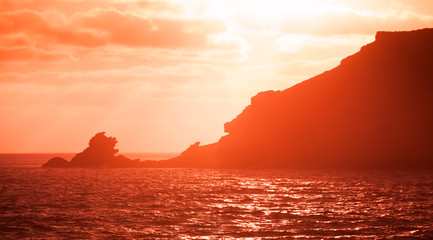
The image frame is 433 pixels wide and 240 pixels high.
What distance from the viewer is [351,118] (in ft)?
459

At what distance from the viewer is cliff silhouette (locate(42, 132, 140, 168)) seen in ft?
558

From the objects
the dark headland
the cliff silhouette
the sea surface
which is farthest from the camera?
the cliff silhouette

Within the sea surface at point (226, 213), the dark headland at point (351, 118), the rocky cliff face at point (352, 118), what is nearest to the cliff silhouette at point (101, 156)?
the dark headland at point (351, 118)

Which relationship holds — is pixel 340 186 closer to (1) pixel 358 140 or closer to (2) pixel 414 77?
(1) pixel 358 140

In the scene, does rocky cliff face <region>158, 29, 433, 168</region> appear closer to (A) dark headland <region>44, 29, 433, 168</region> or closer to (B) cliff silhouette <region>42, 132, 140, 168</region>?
(A) dark headland <region>44, 29, 433, 168</region>

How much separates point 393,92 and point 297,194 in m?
82.7

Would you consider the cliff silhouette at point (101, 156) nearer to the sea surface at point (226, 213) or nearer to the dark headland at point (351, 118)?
the dark headland at point (351, 118)

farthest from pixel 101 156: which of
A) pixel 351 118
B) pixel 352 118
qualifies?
pixel 352 118

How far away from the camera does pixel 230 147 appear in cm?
15262

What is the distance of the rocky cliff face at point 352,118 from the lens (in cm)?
13050

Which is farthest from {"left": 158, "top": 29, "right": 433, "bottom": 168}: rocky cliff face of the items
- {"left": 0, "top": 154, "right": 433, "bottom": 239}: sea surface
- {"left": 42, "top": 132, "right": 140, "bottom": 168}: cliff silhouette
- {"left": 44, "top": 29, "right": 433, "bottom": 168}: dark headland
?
{"left": 0, "top": 154, "right": 433, "bottom": 239}: sea surface

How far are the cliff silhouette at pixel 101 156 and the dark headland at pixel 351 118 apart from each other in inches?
1104

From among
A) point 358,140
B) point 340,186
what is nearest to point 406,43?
point 358,140

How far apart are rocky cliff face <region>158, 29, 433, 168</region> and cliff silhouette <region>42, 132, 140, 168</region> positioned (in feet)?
102
